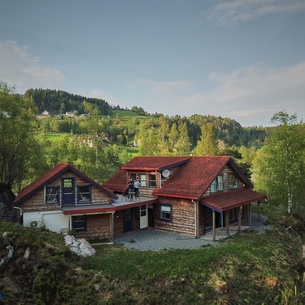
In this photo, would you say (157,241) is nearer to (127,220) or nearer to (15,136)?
(127,220)

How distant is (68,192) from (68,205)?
3.06 ft

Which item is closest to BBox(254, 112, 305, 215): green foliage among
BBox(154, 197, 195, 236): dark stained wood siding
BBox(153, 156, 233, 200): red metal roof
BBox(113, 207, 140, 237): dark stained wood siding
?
BBox(153, 156, 233, 200): red metal roof

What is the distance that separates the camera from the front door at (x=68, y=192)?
2114 centimetres

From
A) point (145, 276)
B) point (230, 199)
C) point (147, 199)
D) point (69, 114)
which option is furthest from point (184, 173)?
point (69, 114)

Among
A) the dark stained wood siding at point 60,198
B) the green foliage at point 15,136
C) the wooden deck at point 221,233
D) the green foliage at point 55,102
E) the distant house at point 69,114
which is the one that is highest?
the green foliage at point 55,102

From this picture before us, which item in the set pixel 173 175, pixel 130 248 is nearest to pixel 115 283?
pixel 130 248

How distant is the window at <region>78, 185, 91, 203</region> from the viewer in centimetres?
2158

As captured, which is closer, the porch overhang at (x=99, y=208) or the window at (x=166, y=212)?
the porch overhang at (x=99, y=208)

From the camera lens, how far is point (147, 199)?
24.5 meters

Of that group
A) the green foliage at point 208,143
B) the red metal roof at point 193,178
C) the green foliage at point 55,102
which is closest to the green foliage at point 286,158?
the red metal roof at point 193,178

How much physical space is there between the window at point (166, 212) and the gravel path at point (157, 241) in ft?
3.92

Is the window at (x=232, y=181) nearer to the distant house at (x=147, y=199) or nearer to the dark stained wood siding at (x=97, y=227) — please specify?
the distant house at (x=147, y=199)

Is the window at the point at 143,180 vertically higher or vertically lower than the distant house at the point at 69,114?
lower

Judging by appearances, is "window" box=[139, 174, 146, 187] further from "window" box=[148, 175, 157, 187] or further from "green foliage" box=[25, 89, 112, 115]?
"green foliage" box=[25, 89, 112, 115]
